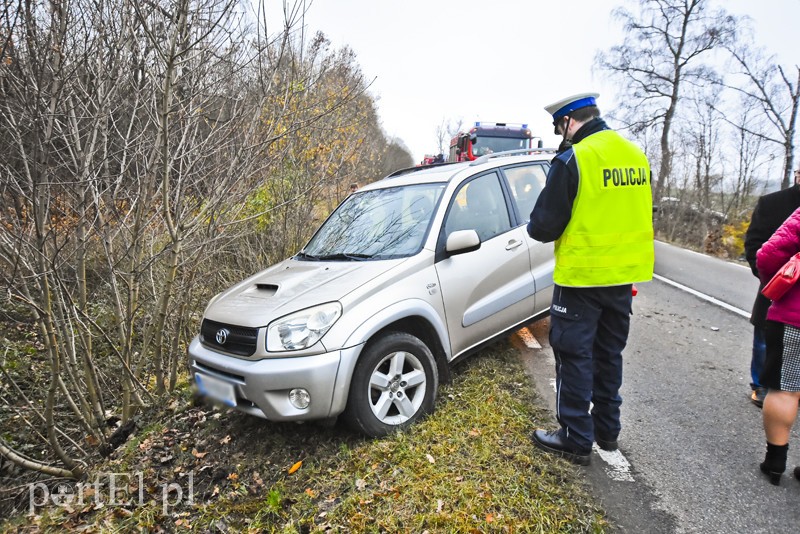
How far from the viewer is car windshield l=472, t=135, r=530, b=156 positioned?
13414 mm

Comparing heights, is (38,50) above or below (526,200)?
above

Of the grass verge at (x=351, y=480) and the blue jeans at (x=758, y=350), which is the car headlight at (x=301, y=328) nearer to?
the grass verge at (x=351, y=480)

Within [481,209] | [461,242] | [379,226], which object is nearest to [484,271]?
[461,242]

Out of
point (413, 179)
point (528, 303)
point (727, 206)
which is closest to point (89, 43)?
point (413, 179)

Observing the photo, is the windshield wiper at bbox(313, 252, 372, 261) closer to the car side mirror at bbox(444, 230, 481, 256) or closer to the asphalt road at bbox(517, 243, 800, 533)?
the car side mirror at bbox(444, 230, 481, 256)

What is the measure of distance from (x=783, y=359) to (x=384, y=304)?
2272 millimetres

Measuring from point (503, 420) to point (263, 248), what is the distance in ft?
17.3

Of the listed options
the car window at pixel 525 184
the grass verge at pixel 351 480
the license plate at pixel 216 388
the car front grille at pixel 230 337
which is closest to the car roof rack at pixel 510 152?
the car window at pixel 525 184

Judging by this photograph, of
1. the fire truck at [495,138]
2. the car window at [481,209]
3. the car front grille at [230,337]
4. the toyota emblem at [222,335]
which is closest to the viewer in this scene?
the car front grille at [230,337]

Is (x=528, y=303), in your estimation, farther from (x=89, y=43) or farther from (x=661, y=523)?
(x=89, y=43)

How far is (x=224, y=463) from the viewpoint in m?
2.83

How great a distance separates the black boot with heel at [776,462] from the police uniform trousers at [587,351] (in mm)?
771

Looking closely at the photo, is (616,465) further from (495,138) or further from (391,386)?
(495,138)

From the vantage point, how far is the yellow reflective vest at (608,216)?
2.29 metres
